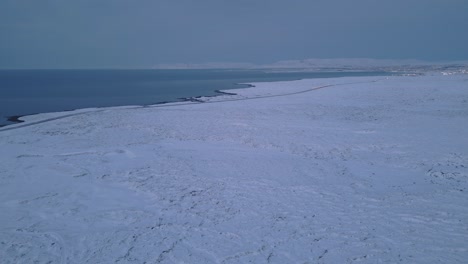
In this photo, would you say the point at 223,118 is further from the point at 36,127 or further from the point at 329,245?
the point at 329,245

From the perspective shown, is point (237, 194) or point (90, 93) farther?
point (90, 93)

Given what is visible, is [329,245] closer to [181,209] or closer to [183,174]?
[181,209]

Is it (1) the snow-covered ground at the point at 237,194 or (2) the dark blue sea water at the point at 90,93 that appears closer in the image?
(1) the snow-covered ground at the point at 237,194

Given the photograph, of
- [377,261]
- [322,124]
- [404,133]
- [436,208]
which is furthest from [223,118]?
[377,261]

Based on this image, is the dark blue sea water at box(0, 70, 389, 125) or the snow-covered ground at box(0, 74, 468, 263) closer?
the snow-covered ground at box(0, 74, 468, 263)

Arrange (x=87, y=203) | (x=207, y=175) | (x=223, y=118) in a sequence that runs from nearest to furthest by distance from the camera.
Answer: (x=87, y=203) → (x=207, y=175) → (x=223, y=118)

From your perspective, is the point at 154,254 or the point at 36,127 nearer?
the point at 154,254

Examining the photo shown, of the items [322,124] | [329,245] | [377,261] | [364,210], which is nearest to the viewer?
[377,261]

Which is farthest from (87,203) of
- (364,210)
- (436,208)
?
(436,208)
